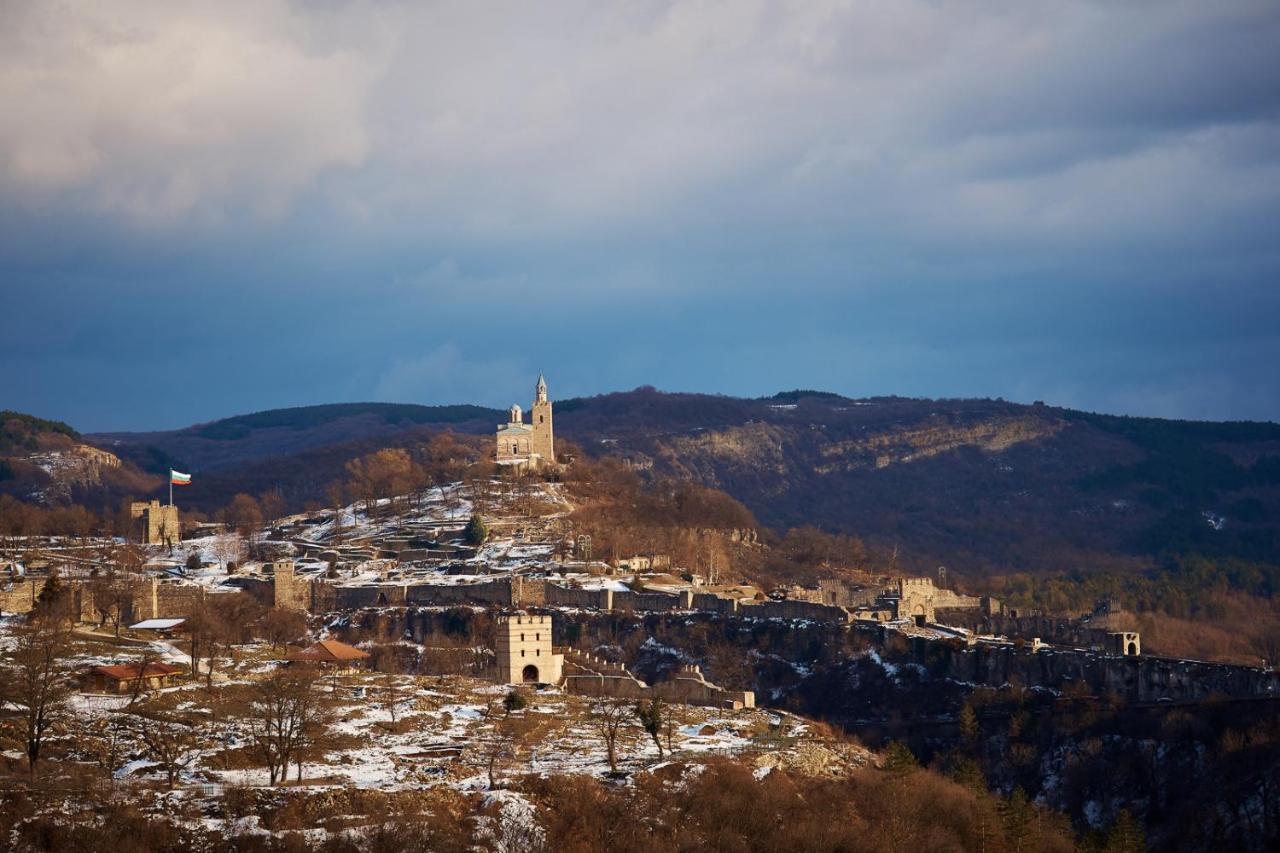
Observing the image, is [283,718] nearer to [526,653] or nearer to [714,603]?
[526,653]

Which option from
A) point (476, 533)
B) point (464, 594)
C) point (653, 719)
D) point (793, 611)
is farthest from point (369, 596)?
point (653, 719)

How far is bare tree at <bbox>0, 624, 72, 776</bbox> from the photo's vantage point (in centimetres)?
5341

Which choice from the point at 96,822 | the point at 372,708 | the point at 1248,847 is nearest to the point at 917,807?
the point at 1248,847

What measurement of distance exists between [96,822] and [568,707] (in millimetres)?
24222

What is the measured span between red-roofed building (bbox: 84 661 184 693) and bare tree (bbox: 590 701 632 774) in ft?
49.1

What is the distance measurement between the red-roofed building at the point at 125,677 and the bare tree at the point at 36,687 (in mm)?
839

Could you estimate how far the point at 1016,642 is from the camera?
93188mm

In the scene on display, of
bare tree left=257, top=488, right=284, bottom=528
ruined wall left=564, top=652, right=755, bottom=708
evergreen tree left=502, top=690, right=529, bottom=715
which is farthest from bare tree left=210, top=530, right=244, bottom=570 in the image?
evergreen tree left=502, top=690, right=529, bottom=715

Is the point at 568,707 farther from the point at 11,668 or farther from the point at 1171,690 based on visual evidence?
the point at 1171,690

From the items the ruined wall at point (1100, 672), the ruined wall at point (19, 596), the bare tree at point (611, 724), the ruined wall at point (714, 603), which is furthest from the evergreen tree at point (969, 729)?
the ruined wall at point (19, 596)

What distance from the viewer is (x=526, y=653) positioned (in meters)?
76.9

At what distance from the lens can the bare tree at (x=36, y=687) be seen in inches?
2103

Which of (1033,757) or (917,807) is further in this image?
(1033,757)

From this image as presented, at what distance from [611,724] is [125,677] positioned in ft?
54.8
